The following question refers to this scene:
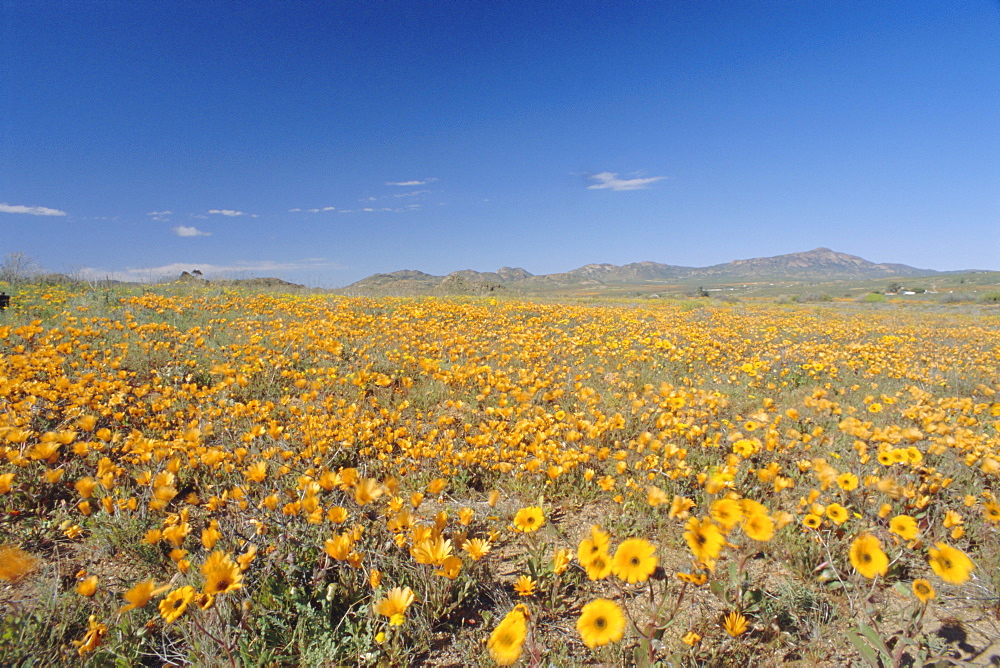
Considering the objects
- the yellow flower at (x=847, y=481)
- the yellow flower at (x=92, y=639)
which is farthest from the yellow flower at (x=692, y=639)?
the yellow flower at (x=92, y=639)

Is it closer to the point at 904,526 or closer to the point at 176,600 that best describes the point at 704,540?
the point at 904,526

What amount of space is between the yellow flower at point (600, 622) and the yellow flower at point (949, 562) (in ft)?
4.10

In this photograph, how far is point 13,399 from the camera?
11.0ft

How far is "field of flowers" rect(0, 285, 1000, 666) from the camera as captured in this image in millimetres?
1765

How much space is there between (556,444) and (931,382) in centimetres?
600

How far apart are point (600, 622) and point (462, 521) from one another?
3.18 ft

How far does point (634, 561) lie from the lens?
62.5 inches

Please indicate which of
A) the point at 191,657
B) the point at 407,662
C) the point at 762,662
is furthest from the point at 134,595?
the point at 762,662

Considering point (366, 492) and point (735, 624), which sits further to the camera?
point (366, 492)

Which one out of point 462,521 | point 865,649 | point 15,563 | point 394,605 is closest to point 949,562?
point 865,649

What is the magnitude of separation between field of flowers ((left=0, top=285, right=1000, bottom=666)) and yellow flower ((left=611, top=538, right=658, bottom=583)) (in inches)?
0.6

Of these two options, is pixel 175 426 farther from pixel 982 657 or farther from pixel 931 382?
pixel 931 382

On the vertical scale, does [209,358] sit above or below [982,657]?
above

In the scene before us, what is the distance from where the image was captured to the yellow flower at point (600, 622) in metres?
1.41
